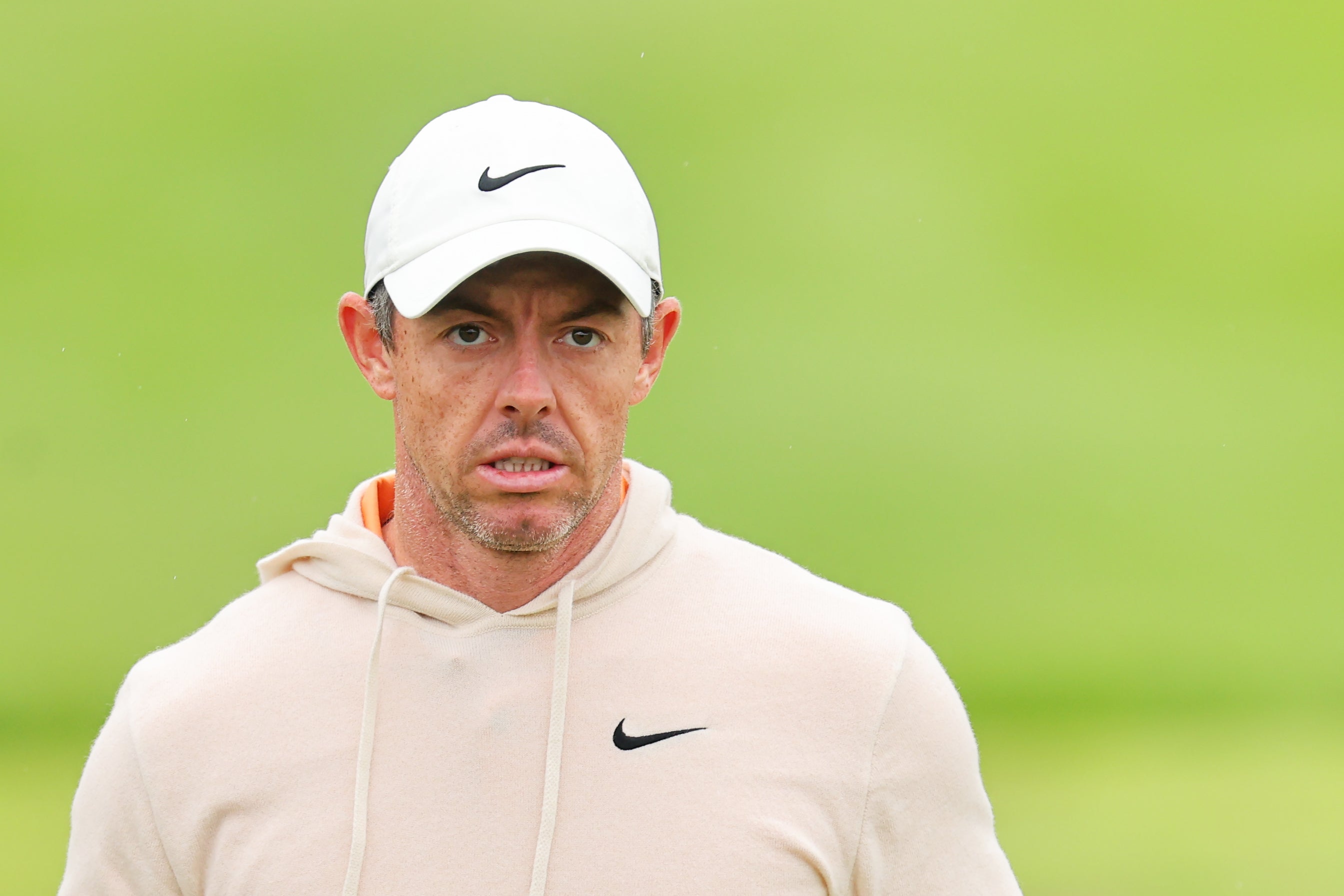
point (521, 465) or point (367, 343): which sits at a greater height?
point (367, 343)

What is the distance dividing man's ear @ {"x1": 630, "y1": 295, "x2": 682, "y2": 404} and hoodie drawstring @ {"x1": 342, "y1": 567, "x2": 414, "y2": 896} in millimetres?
226

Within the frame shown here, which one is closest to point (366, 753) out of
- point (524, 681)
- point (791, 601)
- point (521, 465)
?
point (524, 681)

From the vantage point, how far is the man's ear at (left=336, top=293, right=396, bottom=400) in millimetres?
1162

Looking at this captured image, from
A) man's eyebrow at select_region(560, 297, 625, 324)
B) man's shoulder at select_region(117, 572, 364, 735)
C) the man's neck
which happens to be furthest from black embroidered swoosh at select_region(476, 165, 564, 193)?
man's shoulder at select_region(117, 572, 364, 735)

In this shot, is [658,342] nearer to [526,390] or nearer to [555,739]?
[526,390]

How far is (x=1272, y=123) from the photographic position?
10.4 ft

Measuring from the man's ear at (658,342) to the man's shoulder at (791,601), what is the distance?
12 cm

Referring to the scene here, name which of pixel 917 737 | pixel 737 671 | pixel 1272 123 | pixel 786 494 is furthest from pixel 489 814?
pixel 1272 123

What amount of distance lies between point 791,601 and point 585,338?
0.83 ft

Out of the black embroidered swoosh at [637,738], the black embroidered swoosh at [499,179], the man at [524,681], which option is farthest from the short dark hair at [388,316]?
the black embroidered swoosh at [637,738]

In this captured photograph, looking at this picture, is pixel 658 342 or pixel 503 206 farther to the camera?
pixel 658 342

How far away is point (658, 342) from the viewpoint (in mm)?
1207

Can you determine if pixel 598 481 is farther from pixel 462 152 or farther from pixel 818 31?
pixel 818 31

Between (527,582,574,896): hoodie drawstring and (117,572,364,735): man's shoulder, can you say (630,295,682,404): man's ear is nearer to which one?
(527,582,574,896): hoodie drawstring
